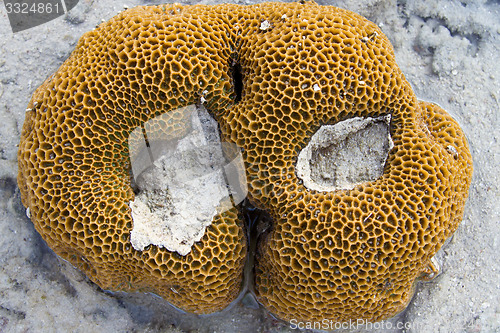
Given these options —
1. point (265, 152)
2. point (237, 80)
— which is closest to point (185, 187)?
point (265, 152)

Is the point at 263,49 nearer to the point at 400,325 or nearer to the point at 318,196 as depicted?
the point at 318,196

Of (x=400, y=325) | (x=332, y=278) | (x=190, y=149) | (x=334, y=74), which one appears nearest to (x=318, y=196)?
(x=332, y=278)

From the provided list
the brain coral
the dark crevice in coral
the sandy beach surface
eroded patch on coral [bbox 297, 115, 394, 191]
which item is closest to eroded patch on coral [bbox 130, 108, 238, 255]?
the brain coral

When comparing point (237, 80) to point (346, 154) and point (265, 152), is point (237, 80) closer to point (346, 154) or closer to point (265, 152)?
point (265, 152)

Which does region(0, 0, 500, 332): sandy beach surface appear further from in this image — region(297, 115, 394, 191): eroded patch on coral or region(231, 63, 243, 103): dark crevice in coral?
region(231, 63, 243, 103): dark crevice in coral

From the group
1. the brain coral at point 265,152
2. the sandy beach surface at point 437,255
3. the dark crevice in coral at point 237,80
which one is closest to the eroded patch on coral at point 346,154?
the brain coral at point 265,152
